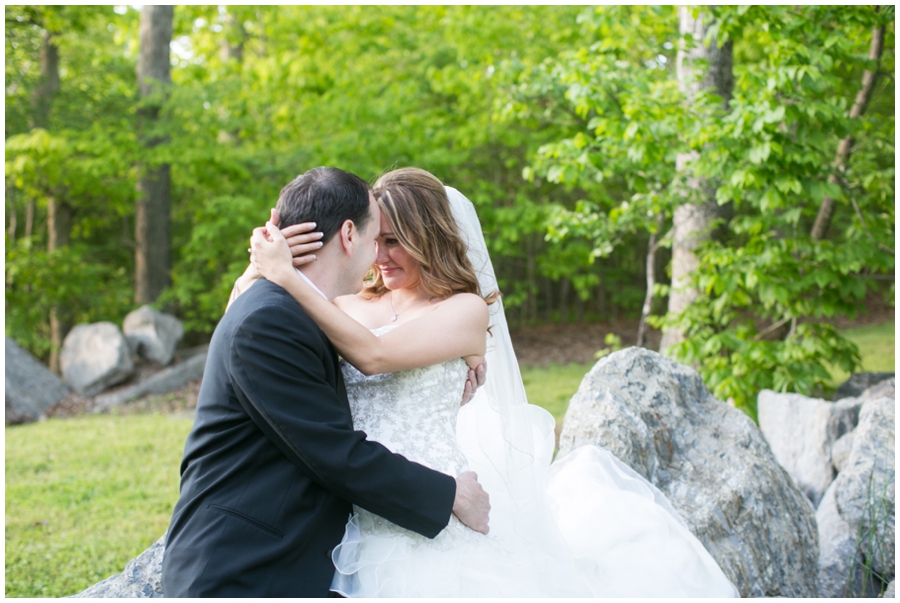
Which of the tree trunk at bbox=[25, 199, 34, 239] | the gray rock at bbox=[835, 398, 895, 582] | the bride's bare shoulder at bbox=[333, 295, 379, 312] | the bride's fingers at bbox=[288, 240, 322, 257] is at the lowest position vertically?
the tree trunk at bbox=[25, 199, 34, 239]

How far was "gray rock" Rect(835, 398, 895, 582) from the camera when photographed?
12.5 ft

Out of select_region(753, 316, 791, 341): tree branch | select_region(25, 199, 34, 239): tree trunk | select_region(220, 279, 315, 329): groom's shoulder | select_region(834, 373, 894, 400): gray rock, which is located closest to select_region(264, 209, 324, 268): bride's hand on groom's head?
select_region(220, 279, 315, 329): groom's shoulder

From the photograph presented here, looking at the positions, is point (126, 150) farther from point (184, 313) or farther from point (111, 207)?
point (184, 313)

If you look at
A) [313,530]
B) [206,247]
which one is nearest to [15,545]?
[313,530]

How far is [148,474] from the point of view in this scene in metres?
6.53

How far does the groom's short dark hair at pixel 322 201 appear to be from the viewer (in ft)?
7.16

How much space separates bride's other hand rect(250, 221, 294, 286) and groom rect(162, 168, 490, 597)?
4cm

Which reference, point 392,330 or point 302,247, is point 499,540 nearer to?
point 392,330

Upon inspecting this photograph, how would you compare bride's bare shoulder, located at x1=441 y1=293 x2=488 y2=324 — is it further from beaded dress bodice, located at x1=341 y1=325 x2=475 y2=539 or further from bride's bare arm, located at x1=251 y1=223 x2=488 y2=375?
beaded dress bodice, located at x1=341 y1=325 x2=475 y2=539

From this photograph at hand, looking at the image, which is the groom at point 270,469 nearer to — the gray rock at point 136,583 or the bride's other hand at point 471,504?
the bride's other hand at point 471,504

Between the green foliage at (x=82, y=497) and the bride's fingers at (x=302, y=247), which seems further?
the green foliage at (x=82, y=497)

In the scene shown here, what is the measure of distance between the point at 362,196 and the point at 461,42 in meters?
9.78

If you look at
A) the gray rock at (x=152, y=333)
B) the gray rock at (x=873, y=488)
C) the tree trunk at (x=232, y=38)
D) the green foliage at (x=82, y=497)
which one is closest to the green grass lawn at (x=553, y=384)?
the gray rock at (x=873, y=488)

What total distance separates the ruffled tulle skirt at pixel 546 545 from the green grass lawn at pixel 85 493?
9.46ft
